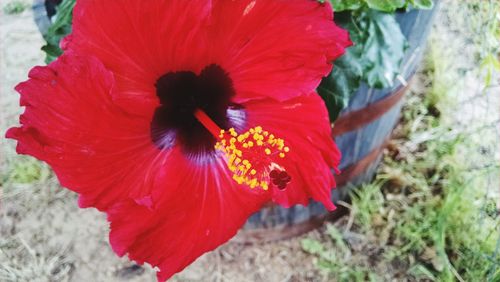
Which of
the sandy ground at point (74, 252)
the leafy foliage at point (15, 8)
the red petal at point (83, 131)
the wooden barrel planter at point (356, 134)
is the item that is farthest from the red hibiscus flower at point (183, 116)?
the leafy foliage at point (15, 8)

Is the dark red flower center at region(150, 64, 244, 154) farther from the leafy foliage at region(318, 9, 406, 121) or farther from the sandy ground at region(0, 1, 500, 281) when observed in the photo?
the sandy ground at region(0, 1, 500, 281)

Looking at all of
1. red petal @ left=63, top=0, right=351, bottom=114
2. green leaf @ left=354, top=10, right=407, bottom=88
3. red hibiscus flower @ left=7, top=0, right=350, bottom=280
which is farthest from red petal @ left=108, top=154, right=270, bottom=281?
green leaf @ left=354, top=10, right=407, bottom=88

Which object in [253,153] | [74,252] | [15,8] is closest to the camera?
[253,153]

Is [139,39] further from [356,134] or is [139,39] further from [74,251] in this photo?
[74,251]

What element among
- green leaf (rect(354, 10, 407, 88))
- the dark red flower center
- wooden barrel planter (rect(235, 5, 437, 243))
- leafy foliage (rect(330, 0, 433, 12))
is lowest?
wooden barrel planter (rect(235, 5, 437, 243))

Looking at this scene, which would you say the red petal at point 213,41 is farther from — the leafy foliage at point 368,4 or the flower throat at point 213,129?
the leafy foliage at point 368,4

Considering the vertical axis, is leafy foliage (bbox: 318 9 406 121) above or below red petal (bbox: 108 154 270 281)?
below

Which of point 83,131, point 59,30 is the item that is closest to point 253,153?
point 83,131

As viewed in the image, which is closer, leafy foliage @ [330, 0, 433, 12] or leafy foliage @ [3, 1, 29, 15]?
leafy foliage @ [330, 0, 433, 12]
